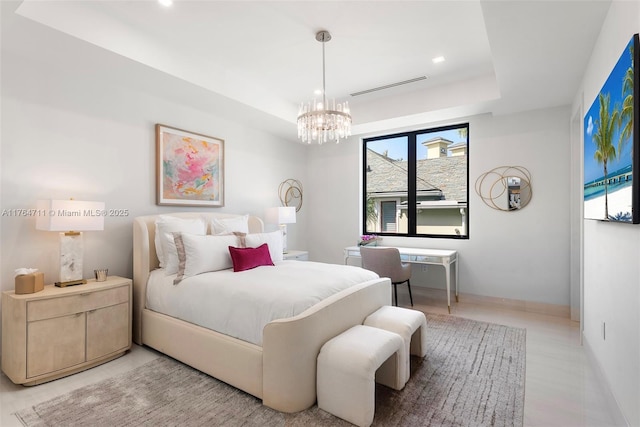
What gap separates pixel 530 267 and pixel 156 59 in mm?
4667

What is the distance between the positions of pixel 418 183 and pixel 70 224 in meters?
4.21

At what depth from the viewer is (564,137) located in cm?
371

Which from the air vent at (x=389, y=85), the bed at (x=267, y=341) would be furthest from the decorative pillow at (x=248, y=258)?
the air vent at (x=389, y=85)

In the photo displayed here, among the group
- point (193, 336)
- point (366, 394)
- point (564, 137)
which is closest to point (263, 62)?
point (193, 336)

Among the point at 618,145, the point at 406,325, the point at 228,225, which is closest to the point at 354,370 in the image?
the point at 406,325

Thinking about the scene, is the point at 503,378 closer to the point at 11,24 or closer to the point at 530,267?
the point at 530,267

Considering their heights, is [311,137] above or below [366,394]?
above

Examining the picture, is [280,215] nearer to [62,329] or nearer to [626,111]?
[62,329]

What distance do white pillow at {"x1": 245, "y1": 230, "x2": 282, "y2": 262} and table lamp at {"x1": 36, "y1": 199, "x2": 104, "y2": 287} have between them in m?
1.30

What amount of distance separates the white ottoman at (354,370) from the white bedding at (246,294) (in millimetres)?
340

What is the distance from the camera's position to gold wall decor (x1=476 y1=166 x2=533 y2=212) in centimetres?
394

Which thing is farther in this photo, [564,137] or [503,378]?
[564,137]

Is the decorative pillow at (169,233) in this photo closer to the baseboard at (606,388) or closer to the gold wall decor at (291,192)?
the gold wall decor at (291,192)

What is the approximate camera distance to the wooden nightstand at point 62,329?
2188 mm
